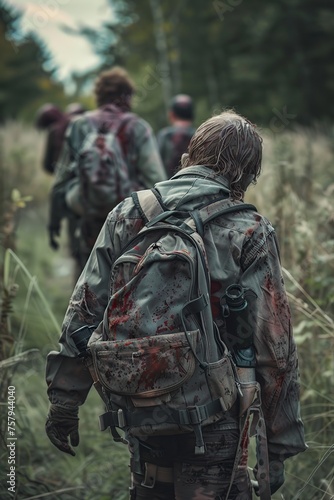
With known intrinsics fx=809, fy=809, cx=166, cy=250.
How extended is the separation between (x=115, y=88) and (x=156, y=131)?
14.7 meters

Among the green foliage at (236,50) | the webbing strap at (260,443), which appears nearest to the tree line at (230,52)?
the green foliage at (236,50)

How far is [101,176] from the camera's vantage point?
5.24 meters

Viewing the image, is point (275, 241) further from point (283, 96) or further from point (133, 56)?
point (283, 96)

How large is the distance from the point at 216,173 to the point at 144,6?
19.2 meters

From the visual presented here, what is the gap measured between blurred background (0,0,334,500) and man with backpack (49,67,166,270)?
1.43 feet

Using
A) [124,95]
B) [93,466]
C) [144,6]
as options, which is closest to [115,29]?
[144,6]

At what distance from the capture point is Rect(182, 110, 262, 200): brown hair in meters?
2.70

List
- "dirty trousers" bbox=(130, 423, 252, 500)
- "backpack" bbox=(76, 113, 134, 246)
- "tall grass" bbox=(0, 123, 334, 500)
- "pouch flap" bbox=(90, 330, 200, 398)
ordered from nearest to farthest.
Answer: "pouch flap" bbox=(90, 330, 200, 398)
"dirty trousers" bbox=(130, 423, 252, 500)
"tall grass" bbox=(0, 123, 334, 500)
"backpack" bbox=(76, 113, 134, 246)

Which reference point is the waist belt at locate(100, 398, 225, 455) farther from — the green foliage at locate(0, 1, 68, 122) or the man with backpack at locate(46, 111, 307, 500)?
the green foliage at locate(0, 1, 68, 122)

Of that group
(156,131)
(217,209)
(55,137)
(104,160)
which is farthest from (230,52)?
(217,209)

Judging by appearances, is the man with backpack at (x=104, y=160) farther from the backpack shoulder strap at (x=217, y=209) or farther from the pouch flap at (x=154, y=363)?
the pouch flap at (x=154, y=363)

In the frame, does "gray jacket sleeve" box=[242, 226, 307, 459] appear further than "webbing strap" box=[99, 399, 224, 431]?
Yes

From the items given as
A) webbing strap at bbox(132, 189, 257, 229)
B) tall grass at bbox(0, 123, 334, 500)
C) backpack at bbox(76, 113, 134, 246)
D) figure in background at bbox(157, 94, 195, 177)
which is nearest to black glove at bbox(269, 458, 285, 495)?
tall grass at bbox(0, 123, 334, 500)

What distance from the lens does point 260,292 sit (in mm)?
2623
